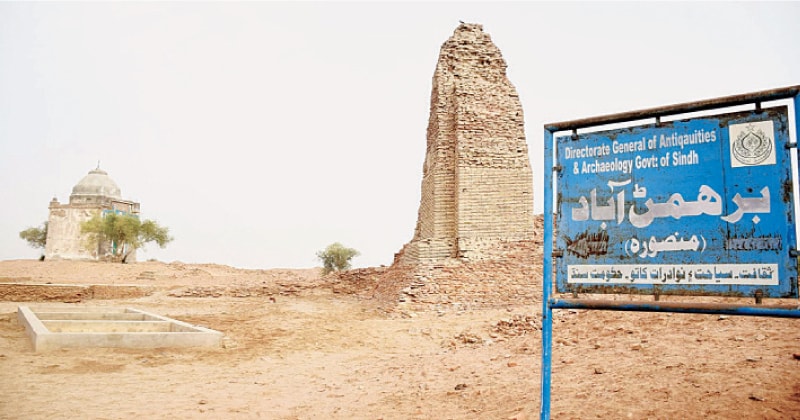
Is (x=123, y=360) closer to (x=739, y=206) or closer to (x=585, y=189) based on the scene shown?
(x=585, y=189)

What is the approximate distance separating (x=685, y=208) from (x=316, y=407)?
368 cm

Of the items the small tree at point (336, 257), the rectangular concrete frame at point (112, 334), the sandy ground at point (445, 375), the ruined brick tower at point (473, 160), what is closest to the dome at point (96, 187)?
the small tree at point (336, 257)

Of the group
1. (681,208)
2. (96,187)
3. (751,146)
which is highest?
(96,187)

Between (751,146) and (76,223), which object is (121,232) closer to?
(76,223)

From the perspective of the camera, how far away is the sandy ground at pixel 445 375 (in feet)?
13.0

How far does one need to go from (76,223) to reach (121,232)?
625 cm

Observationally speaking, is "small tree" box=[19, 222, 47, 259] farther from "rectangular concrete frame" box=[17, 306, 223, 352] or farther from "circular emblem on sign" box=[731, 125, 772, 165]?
"circular emblem on sign" box=[731, 125, 772, 165]

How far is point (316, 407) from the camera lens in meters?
5.19

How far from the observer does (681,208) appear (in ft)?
9.78

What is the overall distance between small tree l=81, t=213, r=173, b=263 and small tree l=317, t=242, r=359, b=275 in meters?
12.9

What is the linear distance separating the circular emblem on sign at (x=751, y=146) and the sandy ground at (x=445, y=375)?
157 cm

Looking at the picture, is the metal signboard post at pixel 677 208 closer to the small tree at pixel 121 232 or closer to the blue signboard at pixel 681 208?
the blue signboard at pixel 681 208

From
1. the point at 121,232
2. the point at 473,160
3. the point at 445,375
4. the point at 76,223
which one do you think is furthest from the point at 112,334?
the point at 76,223

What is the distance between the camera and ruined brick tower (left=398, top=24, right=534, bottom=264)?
17438mm
